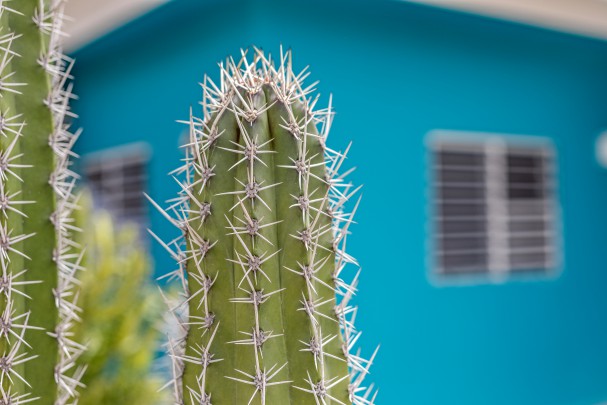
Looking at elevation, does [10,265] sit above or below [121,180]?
below

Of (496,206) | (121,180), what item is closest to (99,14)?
(121,180)

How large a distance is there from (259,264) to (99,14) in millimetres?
3369

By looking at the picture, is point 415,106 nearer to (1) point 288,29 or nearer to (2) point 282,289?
(1) point 288,29

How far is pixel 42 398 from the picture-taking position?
43.5 inches

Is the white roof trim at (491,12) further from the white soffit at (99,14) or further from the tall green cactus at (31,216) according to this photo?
the tall green cactus at (31,216)

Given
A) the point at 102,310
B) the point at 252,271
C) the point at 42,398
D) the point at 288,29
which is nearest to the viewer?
the point at 252,271

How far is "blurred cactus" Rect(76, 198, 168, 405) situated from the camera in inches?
117

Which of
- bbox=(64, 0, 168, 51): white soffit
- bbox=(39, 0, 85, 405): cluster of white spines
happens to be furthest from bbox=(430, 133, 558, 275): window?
bbox=(39, 0, 85, 405): cluster of white spines

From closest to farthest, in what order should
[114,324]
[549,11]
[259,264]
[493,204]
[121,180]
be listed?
[259,264], [114,324], [549,11], [493,204], [121,180]

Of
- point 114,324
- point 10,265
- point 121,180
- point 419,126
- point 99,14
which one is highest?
point 99,14

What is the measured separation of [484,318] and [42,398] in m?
3.62

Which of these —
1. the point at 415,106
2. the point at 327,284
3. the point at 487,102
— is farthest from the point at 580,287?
the point at 327,284

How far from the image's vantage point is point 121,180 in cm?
497

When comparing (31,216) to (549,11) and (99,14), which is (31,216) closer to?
(99,14)
